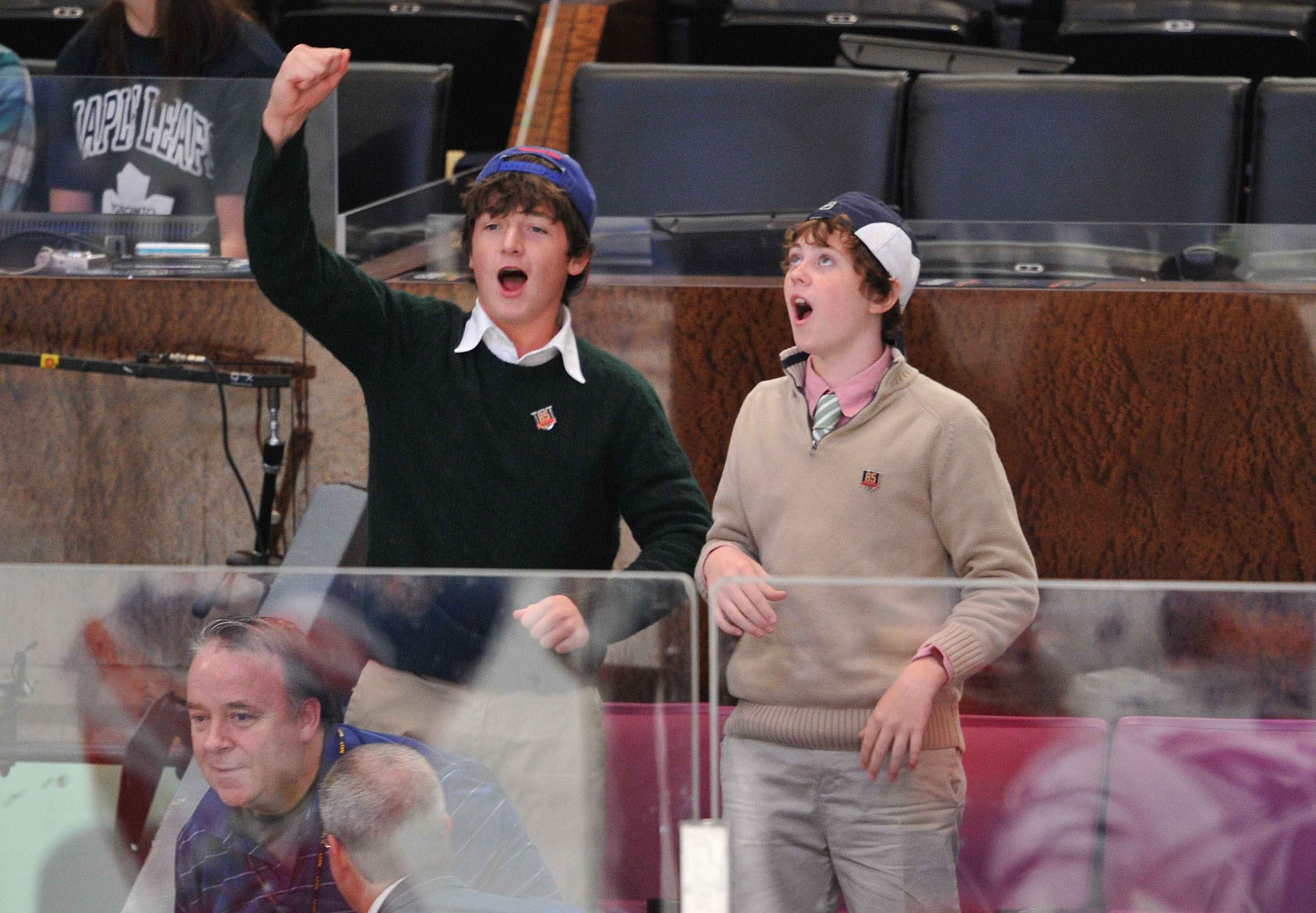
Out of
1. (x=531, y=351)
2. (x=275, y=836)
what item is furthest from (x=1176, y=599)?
(x=531, y=351)

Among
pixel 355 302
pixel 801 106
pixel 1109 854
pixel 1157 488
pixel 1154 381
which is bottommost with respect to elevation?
pixel 1109 854

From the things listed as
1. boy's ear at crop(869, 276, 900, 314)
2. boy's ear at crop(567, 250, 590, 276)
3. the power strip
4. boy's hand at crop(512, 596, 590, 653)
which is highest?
the power strip

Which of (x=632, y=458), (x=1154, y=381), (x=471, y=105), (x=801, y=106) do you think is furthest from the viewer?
(x=471, y=105)

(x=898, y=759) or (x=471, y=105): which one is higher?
(x=471, y=105)

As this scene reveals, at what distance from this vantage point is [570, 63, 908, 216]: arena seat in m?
2.73

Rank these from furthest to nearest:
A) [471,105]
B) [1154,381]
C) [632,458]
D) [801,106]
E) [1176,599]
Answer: [471,105]
[801,106]
[1154,381]
[632,458]
[1176,599]

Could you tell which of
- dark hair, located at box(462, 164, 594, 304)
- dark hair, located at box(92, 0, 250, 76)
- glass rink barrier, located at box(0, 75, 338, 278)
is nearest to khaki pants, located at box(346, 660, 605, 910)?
dark hair, located at box(462, 164, 594, 304)

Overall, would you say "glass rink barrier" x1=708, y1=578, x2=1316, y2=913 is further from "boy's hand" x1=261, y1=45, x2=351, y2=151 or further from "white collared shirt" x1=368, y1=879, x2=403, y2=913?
"boy's hand" x1=261, y1=45, x2=351, y2=151

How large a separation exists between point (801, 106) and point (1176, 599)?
193cm

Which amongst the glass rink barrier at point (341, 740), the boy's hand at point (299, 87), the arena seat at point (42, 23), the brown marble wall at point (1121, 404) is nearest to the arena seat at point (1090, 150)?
the brown marble wall at point (1121, 404)

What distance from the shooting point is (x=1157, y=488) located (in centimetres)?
198

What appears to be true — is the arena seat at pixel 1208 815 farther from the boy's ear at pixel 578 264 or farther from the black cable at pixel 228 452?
the black cable at pixel 228 452

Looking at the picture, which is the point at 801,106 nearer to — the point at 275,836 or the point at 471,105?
the point at 471,105

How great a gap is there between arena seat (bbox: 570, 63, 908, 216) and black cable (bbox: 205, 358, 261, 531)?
0.88m
